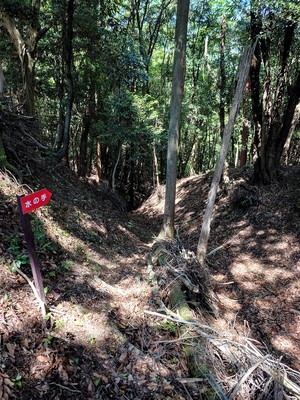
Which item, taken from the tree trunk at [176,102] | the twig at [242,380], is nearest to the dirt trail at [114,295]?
the twig at [242,380]

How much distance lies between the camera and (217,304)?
5328 millimetres

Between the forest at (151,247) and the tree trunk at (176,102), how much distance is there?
29 mm

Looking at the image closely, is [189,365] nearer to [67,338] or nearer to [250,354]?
[250,354]

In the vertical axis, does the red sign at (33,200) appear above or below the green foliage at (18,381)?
above

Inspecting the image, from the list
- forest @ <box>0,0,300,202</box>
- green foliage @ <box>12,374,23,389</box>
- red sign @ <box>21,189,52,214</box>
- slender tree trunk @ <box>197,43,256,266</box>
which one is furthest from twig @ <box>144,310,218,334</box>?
forest @ <box>0,0,300,202</box>

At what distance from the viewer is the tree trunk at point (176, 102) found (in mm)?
6082

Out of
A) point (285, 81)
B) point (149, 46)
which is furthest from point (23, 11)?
point (149, 46)

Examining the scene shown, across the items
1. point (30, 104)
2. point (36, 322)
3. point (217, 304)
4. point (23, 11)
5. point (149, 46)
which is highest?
point (149, 46)

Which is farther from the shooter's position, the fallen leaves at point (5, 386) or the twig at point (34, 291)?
the twig at point (34, 291)

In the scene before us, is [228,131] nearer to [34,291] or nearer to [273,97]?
[34,291]

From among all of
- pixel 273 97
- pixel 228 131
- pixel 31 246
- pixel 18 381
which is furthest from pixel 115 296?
pixel 273 97

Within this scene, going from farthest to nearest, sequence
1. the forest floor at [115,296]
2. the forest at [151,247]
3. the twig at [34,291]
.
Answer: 1. the twig at [34,291]
2. the forest at [151,247]
3. the forest floor at [115,296]

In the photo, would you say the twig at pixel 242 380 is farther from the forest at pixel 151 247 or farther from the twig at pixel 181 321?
the twig at pixel 181 321

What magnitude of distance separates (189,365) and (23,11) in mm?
8149
